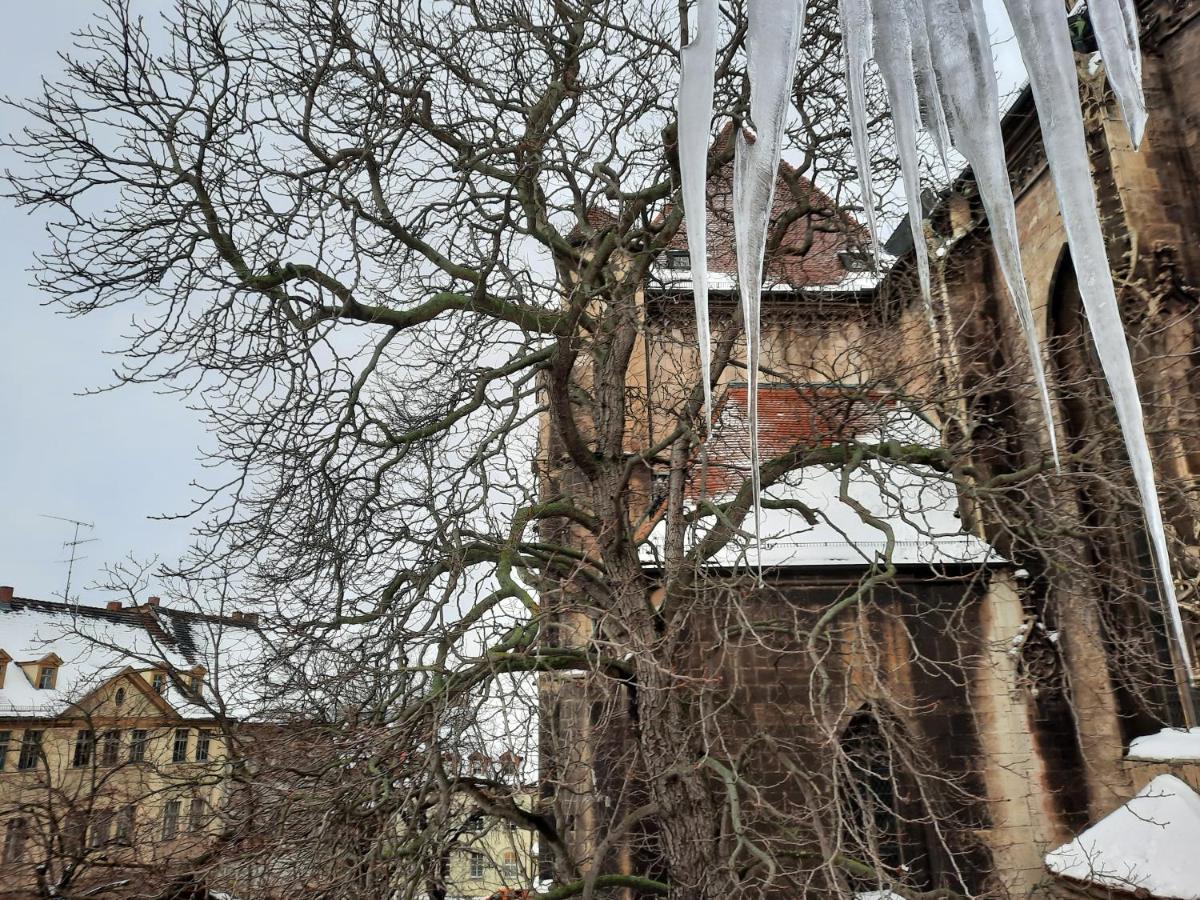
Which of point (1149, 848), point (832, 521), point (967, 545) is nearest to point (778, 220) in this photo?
point (967, 545)

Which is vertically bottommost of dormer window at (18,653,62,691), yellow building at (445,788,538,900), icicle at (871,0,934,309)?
yellow building at (445,788,538,900)

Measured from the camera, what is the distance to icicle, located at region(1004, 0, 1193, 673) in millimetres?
1883

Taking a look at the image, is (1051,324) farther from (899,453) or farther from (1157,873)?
(1157,873)

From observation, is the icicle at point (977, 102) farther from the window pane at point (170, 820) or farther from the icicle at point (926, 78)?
the window pane at point (170, 820)

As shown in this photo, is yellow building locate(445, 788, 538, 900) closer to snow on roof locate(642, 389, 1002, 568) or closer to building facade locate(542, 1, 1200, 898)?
building facade locate(542, 1, 1200, 898)

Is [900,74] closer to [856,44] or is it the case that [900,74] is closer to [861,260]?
[856,44]

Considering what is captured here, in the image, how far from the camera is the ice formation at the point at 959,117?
190 cm

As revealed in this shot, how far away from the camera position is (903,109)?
2.11 metres

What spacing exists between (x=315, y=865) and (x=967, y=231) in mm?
11481

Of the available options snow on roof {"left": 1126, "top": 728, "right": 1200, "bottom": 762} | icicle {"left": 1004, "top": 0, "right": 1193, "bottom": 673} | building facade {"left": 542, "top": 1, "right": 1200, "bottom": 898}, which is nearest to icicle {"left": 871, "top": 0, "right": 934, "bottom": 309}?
icicle {"left": 1004, "top": 0, "right": 1193, "bottom": 673}

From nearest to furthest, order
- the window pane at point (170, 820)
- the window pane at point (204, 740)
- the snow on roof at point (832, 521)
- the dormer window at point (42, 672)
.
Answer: the window pane at point (170, 820), the window pane at point (204, 740), the snow on roof at point (832, 521), the dormer window at point (42, 672)

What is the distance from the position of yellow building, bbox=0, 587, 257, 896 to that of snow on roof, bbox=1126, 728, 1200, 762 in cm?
892

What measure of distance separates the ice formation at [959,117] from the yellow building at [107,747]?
508 cm

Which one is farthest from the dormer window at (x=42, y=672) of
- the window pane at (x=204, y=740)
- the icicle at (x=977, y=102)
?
the icicle at (x=977, y=102)
